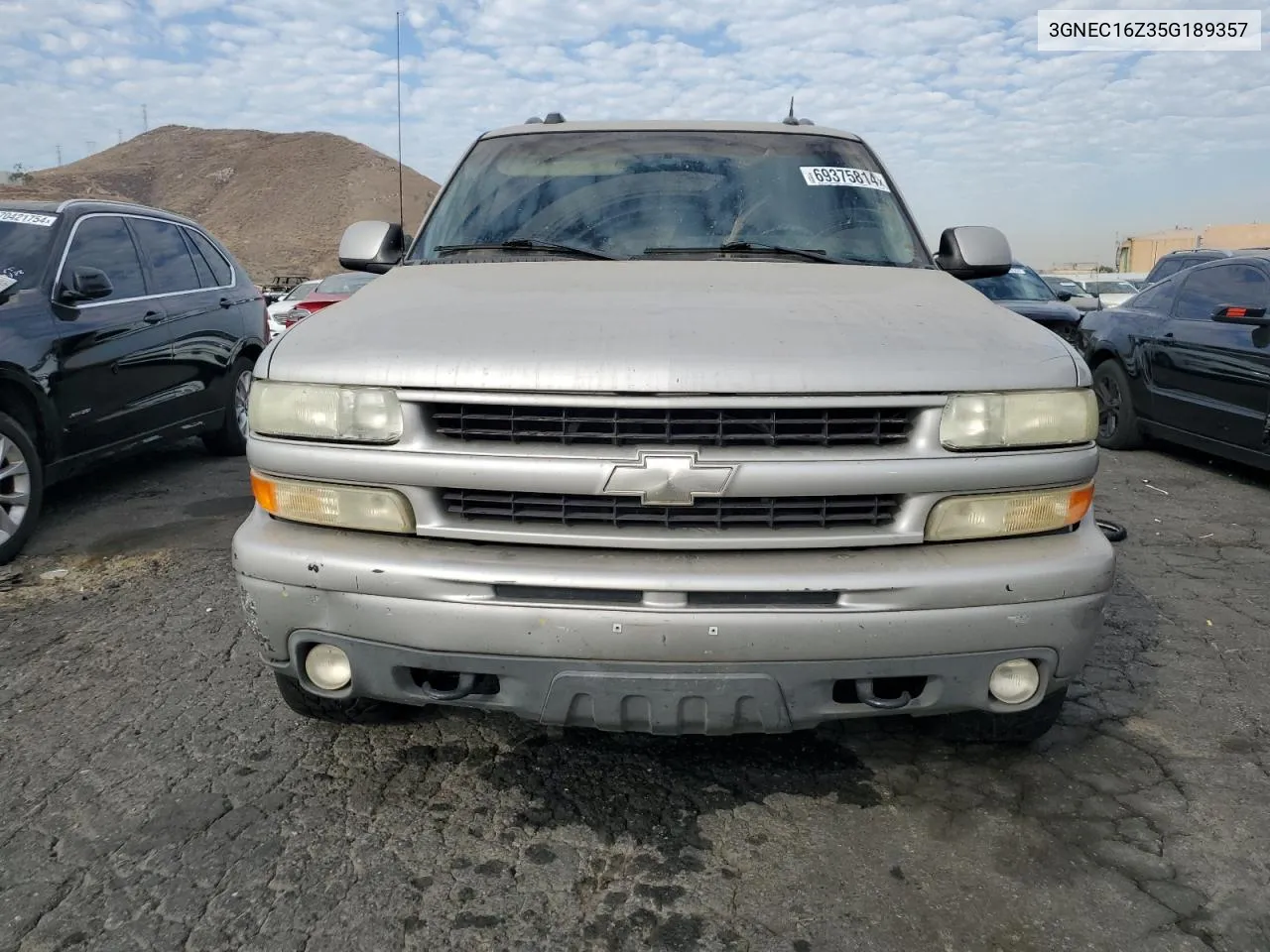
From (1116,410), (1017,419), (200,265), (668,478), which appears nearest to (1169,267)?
(1116,410)

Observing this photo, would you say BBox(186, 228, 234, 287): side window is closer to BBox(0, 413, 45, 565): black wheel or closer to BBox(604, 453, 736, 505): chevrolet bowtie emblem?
BBox(0, 413, 45, 565): black wheel

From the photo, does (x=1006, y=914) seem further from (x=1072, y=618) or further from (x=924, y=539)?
(x=924, y=539)

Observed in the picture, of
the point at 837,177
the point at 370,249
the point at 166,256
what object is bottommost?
the point at 166,256

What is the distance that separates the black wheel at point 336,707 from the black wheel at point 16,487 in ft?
8.84

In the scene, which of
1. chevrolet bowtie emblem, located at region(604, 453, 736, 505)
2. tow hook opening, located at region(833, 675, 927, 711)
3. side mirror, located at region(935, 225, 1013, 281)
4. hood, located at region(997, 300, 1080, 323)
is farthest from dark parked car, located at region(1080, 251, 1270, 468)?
chevrolet bowtie emblem, located at region(604, 453, 736, 505)

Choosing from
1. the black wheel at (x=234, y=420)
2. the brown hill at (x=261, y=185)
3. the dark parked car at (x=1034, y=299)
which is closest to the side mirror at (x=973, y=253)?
the black wheel at (x=234, y=420)

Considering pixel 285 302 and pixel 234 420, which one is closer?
pixel 234 420

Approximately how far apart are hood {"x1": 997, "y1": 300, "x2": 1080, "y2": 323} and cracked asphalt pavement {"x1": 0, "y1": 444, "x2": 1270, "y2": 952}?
7.27m

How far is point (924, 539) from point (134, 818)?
2.09 metres

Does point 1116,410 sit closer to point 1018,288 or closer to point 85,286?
point 1018,288

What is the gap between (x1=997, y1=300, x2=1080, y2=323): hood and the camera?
402 inches

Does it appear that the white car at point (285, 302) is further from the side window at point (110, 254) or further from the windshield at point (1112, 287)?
the windshield at point (1112, 287)

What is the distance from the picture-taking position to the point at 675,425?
7.22 feet

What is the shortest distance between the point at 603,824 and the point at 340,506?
1034mm
